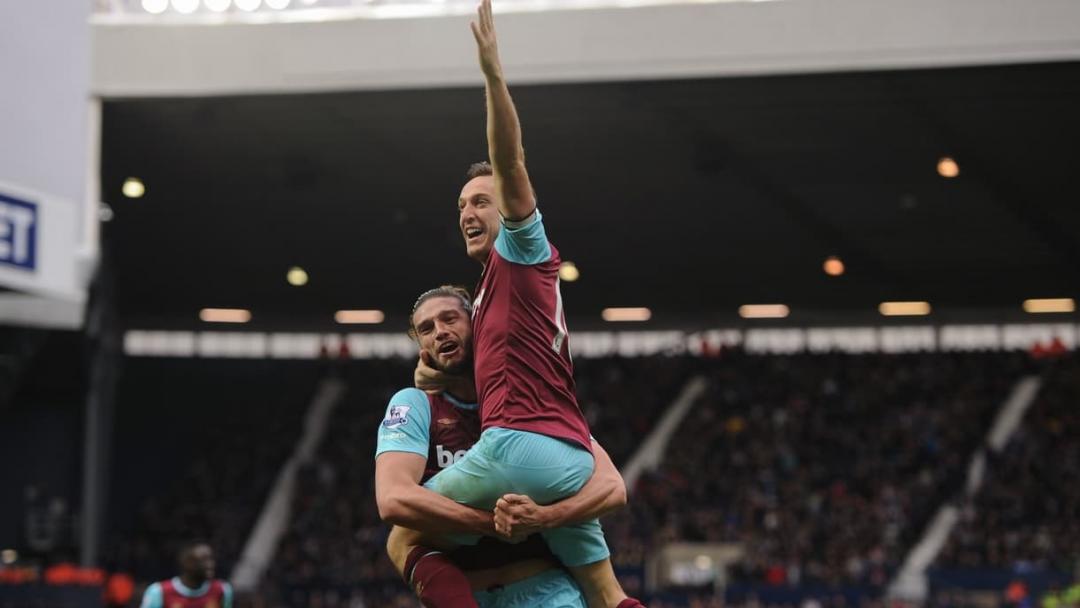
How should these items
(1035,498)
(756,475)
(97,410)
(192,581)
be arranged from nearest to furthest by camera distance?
(192,581)
(97,410)
(1035,498)
(756,475)

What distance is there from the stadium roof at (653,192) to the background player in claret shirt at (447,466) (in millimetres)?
A: 17505

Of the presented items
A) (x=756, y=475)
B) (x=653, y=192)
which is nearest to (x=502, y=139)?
(x=653, y=192)

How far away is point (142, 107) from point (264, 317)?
17.7m

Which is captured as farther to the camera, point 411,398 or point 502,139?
point 411,398

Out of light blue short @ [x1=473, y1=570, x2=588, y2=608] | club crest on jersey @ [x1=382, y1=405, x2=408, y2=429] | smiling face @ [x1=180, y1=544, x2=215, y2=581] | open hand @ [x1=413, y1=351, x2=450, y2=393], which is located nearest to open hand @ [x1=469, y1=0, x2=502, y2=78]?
open hand @ [x1=413, y1=351, x2=450, y2=393]

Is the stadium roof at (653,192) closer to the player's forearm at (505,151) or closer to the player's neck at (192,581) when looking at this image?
the player's neck at (192,581)

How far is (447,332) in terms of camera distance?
19.3ft

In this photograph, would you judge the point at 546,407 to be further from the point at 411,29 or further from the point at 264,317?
the point at 264,317

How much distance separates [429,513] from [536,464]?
1.32ft

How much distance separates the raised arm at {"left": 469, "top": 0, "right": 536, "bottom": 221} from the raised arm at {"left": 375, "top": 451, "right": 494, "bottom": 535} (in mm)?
988

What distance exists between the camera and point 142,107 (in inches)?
980

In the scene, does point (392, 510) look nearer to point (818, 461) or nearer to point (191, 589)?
point (191, 589)

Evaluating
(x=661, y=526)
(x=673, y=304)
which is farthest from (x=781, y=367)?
(x=661, y=526)

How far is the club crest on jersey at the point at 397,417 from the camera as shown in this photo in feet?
19.1
